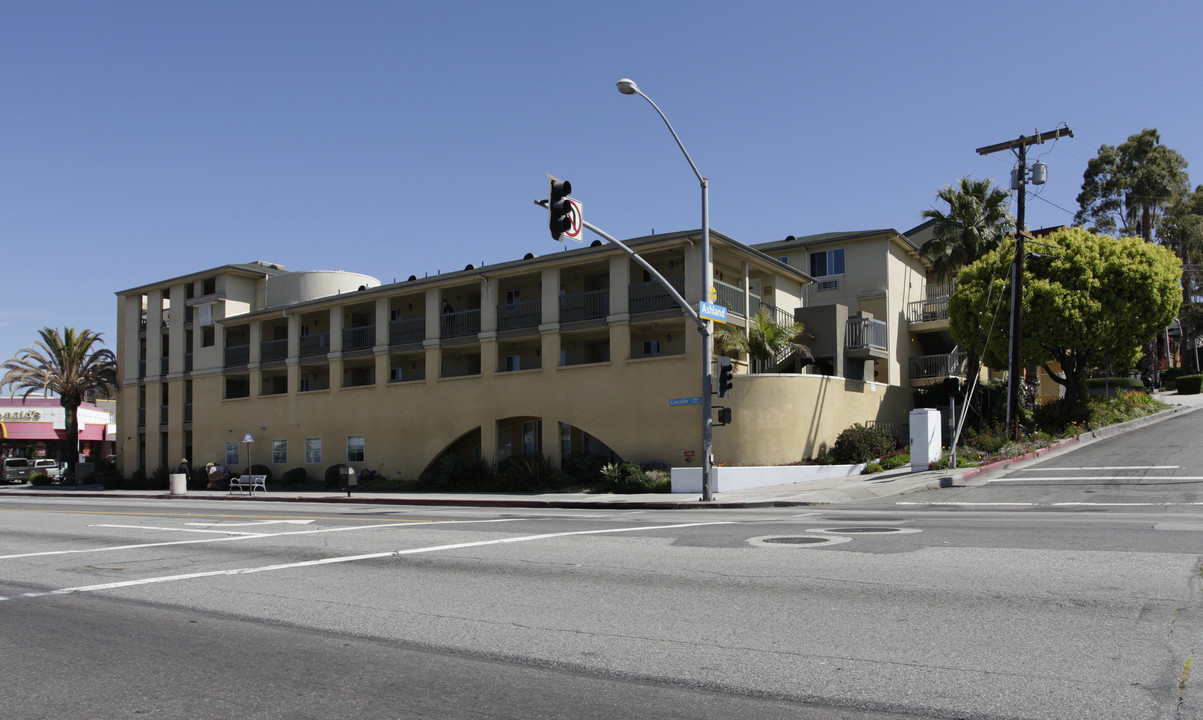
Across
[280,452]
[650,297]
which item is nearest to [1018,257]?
[650,297]

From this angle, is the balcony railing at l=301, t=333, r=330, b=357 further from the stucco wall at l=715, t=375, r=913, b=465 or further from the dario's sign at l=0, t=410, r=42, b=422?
the dario's sign at l=0, t=410, r=42, b=422

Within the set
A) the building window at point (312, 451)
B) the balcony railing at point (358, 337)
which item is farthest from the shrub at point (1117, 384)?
the building window at point (312, 451)

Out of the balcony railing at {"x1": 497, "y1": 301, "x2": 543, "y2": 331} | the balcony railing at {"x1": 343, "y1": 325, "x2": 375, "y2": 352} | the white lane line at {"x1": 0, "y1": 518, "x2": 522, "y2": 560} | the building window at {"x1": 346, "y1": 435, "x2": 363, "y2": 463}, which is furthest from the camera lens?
the balcony railing at {"x1": 343, "y1": 325, "x2": 375, "y2": 352}

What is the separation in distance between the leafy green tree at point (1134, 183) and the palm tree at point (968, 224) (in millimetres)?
20728

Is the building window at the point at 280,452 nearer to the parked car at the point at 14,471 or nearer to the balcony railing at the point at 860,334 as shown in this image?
the balcony railing at the point at 860,334

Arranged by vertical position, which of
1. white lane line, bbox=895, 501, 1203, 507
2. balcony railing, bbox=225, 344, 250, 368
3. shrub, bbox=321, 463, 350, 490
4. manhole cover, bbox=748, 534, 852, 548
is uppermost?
balcony railing, bbox=225, 344, 250, 368

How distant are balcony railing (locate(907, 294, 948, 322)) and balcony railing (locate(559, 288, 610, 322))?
15757 millimetres

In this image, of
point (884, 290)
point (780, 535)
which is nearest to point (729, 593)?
point (780, 535)

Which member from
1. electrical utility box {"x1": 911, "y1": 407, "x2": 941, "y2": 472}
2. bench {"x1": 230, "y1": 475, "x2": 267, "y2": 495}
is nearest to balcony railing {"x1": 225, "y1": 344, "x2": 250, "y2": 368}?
bench {"x1": 230, "y1": 475, "x2": 267, "y2": 495}

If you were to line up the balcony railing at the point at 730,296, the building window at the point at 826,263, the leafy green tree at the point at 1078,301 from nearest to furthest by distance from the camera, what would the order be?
the balcony railing at the point at 730,296 < the leafy green tree at the point at 1078,301 < the building window at the point at 826,263

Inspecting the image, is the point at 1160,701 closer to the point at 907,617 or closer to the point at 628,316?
the point at 907,617

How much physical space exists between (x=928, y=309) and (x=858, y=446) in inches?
548

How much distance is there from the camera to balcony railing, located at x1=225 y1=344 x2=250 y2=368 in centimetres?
4391

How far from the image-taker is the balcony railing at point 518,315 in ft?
110
